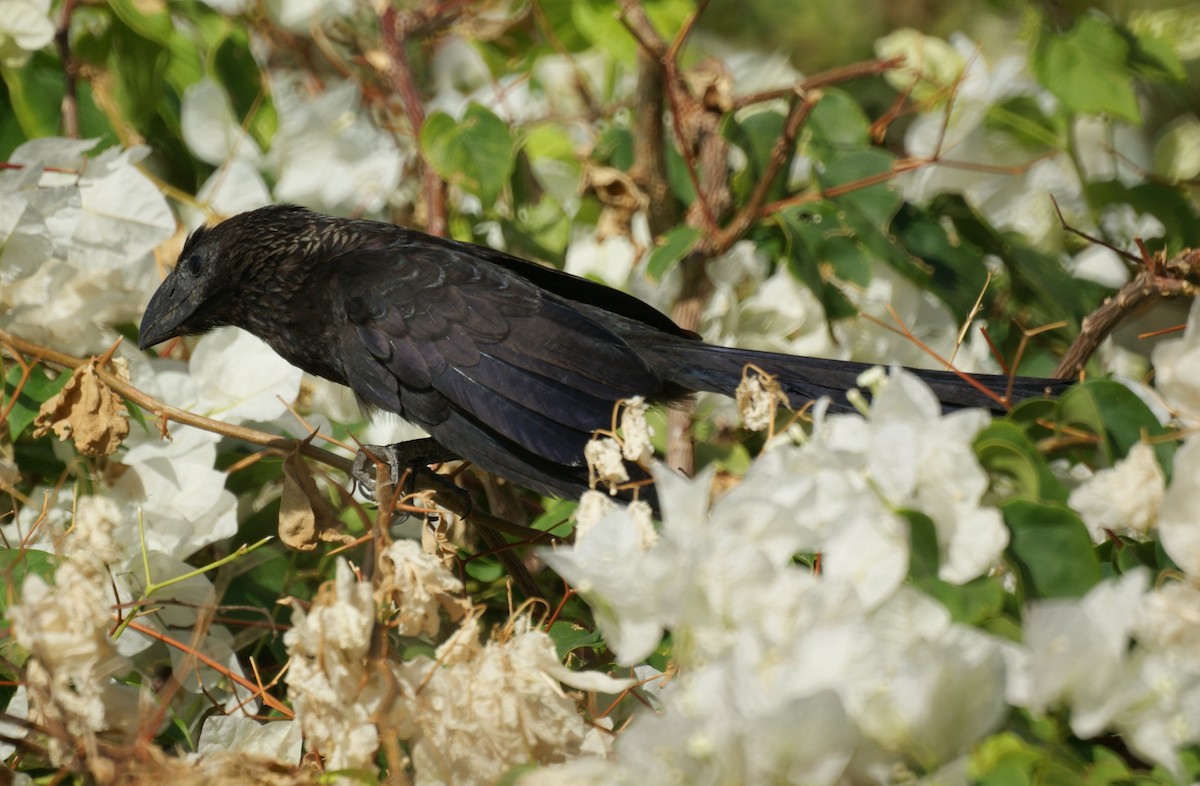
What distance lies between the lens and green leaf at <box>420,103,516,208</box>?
219 cm

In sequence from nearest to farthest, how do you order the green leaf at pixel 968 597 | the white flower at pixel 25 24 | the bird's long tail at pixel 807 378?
the green leaf at pixel 968 597, the bird's long tail at pixel 807 378, the white flower at pixel 25 24

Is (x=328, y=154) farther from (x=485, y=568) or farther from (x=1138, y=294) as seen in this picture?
(x=1138, y=294)

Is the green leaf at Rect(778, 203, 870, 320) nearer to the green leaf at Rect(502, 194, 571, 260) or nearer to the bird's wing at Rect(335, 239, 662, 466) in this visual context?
the bird's wing at Rect(335, 239, 662, 466)

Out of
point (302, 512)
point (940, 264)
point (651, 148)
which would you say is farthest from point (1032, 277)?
point (302, 512)

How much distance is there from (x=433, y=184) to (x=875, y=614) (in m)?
1.80

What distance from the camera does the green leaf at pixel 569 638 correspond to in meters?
1.43

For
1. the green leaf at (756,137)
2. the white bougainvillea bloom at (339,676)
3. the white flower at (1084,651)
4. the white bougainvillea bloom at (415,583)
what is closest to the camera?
the white flower at (1084,651)

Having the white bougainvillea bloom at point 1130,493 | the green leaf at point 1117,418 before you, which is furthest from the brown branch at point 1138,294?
the white bougainvillea bloom at point 1130,493

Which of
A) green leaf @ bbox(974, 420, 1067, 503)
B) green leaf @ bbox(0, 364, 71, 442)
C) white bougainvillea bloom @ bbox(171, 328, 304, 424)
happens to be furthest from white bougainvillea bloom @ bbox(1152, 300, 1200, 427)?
green leaf @ bbox(0, 364, 71, 442)

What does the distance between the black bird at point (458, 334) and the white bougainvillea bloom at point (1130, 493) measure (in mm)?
598

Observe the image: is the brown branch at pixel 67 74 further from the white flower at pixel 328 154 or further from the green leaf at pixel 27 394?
the green leaf at pixel 27 394

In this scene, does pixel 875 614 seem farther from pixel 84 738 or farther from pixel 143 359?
pixel 143 359

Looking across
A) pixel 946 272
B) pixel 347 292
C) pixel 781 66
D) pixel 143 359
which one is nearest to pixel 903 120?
pixel 781 66

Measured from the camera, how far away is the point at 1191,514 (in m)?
1.01
